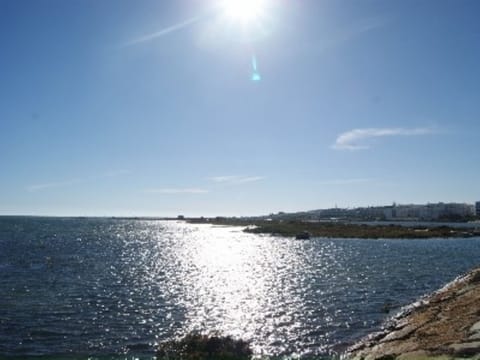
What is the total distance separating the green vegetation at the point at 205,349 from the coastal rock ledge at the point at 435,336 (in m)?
4.64

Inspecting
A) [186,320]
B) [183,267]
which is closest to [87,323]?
[186,320]

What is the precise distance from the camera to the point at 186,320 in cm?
3191

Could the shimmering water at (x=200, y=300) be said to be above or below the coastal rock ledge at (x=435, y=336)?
below

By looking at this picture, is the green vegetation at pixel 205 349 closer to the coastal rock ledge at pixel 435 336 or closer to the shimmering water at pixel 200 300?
the shimmering water at pixel 200 300

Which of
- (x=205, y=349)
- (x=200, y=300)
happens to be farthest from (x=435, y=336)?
(x=200, y=300)

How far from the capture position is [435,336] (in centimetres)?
1981

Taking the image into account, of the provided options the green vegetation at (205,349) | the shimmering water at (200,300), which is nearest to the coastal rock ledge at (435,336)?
the shimmering water at (200,300)

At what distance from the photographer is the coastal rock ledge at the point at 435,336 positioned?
16500mm

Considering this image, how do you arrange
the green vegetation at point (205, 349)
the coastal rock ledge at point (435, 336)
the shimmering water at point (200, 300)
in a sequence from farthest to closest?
the shimmering water at point (200, 300)
the green vegetation at point (205, 349)
the coastal rock ledge at point (435, 336)

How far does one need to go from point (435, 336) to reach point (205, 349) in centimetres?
899

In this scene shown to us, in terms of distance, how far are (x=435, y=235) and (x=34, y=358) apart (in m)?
120

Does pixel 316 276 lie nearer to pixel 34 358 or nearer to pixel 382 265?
pixel 382 265

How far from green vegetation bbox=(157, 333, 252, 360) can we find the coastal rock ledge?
4640 millimetres

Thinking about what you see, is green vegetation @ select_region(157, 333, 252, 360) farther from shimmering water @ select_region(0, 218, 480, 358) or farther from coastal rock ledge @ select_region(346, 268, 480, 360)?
coastal rock ledge @ select_region(346, 268, 480, 360)
